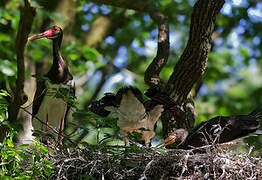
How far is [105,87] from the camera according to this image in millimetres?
9781

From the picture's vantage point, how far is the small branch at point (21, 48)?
12.4 feet

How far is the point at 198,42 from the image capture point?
5.18m

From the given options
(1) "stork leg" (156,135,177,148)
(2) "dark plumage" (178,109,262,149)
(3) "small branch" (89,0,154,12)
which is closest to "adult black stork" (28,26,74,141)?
(3) "small branch" (89,0,154,12)

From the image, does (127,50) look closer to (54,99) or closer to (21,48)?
(54,99)

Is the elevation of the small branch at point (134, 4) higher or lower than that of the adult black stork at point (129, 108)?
higher

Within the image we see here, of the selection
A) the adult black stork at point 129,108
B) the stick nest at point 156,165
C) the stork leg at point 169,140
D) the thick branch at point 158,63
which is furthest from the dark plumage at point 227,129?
the stick nest at point 156,165

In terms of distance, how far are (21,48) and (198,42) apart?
7.00 ft

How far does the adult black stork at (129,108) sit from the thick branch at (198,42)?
0.52m

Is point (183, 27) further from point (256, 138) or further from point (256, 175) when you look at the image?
point (256, 175)

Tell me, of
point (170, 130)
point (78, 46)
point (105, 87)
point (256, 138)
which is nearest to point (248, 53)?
point (105, 87)

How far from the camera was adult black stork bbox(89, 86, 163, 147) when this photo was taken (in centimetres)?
521

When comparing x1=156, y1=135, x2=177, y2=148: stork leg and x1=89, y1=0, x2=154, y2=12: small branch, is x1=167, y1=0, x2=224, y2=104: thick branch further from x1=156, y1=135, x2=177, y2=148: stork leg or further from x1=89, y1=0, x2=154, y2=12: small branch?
x1=89, y1=0, x2=154, y2=12: small branch

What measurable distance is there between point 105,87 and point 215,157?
5.82 meters

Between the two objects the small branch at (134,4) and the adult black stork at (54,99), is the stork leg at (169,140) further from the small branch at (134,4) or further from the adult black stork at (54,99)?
the small branch at (134,4)
